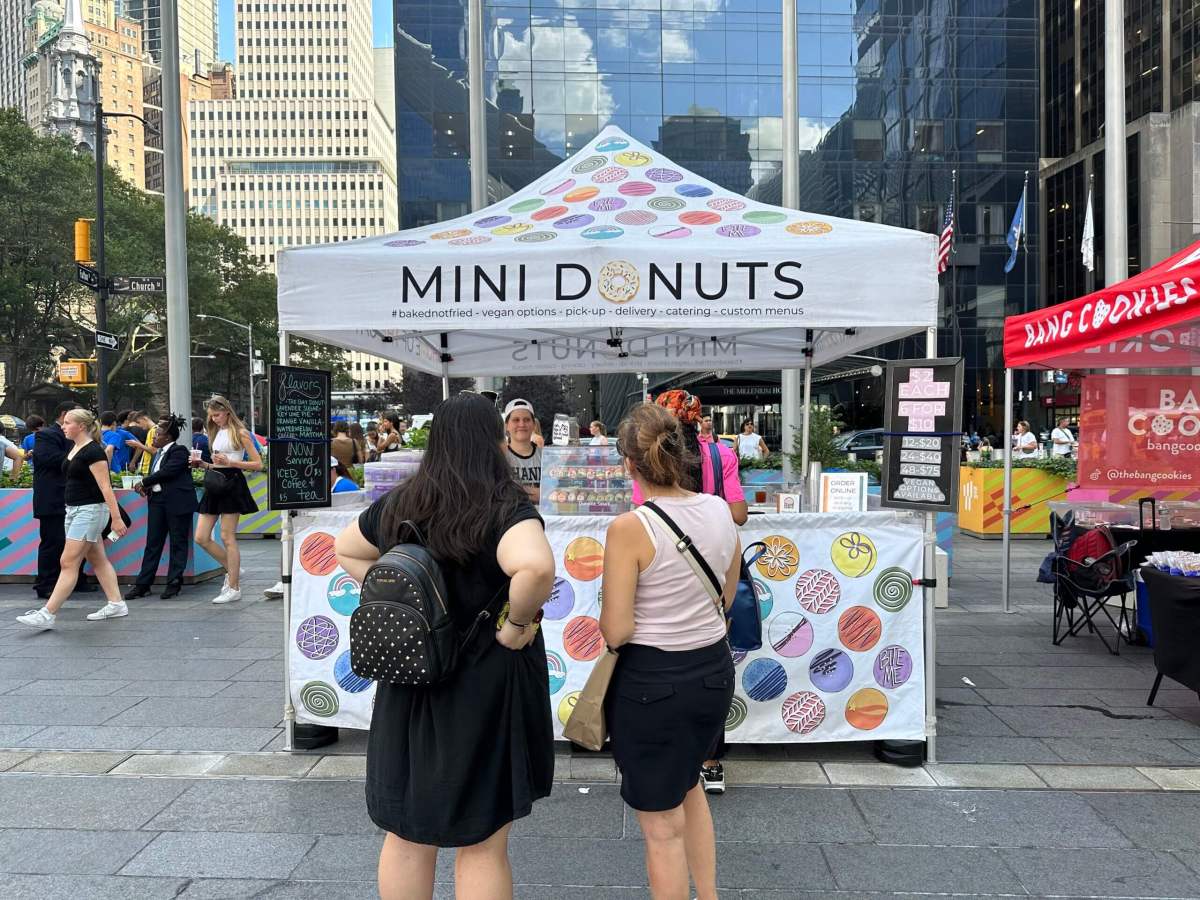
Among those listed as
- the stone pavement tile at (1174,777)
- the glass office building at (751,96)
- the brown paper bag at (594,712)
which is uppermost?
the glass office building at (751,96)

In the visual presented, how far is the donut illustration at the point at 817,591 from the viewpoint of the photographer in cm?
427

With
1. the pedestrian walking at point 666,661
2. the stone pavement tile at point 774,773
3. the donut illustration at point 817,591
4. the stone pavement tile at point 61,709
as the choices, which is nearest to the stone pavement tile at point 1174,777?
the stone pavement tile at point 774,773

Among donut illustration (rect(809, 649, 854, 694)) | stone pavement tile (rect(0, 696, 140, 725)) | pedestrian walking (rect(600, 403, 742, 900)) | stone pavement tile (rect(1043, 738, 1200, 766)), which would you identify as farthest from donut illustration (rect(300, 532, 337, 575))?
stone pavement tile (rect(1043, 738, 1200, 766))

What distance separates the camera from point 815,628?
14.0 feet

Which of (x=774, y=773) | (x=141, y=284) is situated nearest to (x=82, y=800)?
(x=774, y=773)

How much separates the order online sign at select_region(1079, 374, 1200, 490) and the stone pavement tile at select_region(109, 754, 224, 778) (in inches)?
284

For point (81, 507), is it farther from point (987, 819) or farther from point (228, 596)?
point (987, 819)

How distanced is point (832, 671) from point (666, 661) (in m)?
2.01

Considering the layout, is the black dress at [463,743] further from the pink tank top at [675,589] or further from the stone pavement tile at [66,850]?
the stone pavement tile at [66,850]

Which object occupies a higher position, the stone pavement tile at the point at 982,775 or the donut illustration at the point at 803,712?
the donut illustration at the point at 803,712

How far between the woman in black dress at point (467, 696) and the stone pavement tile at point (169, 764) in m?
2.41

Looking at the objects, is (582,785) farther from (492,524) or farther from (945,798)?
(492,524)

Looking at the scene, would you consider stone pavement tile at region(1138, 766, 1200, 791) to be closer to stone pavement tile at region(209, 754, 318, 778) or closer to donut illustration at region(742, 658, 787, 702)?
donut illustration at region(742, 658, 787, 702)

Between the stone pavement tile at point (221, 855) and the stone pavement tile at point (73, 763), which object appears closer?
the stone pavement tile at point (221, 855)
